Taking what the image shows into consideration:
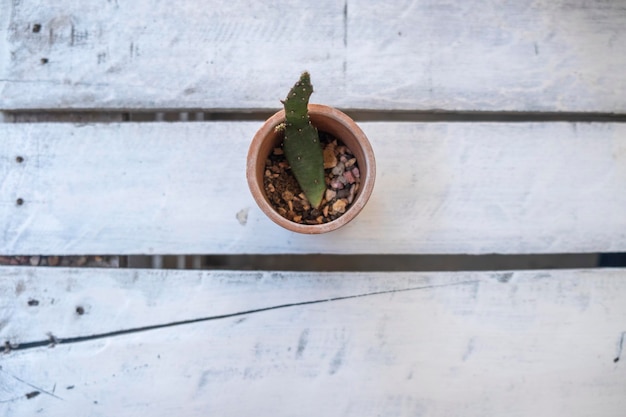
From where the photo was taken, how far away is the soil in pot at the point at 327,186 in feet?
2.00

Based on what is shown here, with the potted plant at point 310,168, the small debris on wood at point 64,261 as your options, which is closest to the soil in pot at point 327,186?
the potted plant at point 310,168

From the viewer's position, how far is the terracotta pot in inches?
21.9

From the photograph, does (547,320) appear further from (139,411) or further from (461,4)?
(139,411)

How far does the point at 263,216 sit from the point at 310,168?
131mm

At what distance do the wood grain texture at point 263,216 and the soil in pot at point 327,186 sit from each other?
64 mm

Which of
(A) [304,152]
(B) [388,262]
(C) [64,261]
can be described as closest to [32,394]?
(C) [64,261]

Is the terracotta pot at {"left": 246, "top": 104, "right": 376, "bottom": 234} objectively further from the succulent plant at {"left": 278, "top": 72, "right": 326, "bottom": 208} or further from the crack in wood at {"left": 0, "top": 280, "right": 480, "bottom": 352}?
the crack in wood at {"left": 0, "top": 280, "right": 480, "bottom": 352}

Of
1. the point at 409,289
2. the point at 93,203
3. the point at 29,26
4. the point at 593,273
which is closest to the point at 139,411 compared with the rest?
the point at 93,203

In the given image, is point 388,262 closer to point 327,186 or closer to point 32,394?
point 327,186

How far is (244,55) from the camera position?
670 millimetres

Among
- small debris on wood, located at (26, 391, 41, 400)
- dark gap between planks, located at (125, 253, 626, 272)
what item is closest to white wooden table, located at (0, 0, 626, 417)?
small debris on wood, located at (26, 391, 41, 400)

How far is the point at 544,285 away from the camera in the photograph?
2.23ft

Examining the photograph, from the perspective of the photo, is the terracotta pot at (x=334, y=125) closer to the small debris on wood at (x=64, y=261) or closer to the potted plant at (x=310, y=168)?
the potted plant at (x=310, y=168)

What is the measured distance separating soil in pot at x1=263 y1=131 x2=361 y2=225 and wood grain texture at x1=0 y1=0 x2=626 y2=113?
9 cm
